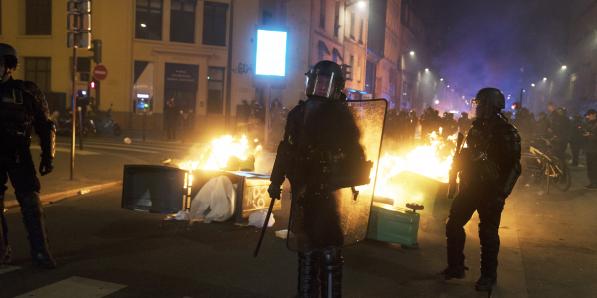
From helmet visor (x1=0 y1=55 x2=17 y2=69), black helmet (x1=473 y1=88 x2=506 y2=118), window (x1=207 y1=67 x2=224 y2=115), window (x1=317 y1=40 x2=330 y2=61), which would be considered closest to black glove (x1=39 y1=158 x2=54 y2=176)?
helmet visor (x1=0 y1=55 x2=17 y2=69)

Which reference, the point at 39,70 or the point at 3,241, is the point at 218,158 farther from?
the point at 39,70

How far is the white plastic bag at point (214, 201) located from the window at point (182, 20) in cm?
2465

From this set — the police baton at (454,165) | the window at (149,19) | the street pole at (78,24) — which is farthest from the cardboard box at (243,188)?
the window at (149,19)

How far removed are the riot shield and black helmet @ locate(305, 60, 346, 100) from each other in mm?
→ 177

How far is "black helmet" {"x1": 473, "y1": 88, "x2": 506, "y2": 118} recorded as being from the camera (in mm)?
5418

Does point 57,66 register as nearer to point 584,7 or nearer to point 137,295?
point 137,295

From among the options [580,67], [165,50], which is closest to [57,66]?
[165,50]

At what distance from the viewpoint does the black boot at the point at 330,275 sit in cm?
379

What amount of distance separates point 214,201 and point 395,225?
2.61 metres

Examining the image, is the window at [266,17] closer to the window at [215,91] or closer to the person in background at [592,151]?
the window at [215,91]

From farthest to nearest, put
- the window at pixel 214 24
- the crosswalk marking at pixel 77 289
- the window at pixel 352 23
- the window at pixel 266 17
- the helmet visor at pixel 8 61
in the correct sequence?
the window at pixel 352 23
the window at pixel 266 17
the window at pixel 214 24
the helmet visor at pixel 8 61
the crosswalk marking at pixel 77 289

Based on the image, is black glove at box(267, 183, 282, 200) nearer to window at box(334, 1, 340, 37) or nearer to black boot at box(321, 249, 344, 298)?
black boot at box(321, 249, 344, 298)

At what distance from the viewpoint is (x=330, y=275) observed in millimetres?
3805

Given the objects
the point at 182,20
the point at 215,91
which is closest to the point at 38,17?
the point at 182,20
